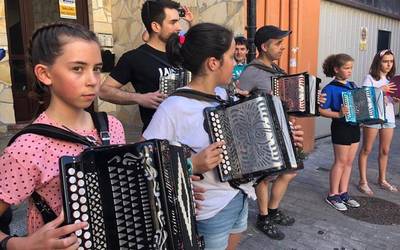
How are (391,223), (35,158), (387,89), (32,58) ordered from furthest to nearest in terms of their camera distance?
(387,89), (391,223), (32,58), (35,158)

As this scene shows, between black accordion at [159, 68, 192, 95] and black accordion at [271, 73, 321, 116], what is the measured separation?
1197 mm

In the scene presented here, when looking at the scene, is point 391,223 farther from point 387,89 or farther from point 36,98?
point 36,98

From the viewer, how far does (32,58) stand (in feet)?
4.91

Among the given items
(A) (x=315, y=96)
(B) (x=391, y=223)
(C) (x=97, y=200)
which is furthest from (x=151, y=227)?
(B) (x=391, y=223)

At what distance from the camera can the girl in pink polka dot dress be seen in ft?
4.33

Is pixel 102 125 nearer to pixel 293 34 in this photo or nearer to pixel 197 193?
pixel 197 193

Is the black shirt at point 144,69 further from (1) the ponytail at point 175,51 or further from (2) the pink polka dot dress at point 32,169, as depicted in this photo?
(2) the pink polka dot dress at point 32,169

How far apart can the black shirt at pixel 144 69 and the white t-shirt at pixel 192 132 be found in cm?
68

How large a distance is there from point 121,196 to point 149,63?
64.0 inches

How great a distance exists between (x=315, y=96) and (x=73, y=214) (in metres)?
2.80

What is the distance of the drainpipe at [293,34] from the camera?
20.0 ft

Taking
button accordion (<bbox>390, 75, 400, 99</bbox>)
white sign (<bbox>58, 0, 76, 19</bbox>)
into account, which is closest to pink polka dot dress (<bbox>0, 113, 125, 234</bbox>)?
button accordion (<bbox>390, 75, 400, 99</bbox>)

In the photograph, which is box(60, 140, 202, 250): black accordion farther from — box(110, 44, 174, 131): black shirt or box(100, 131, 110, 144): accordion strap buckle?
box(110, 44, 174, 131): black shirt

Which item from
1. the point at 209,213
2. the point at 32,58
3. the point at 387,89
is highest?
the point at 32,58
